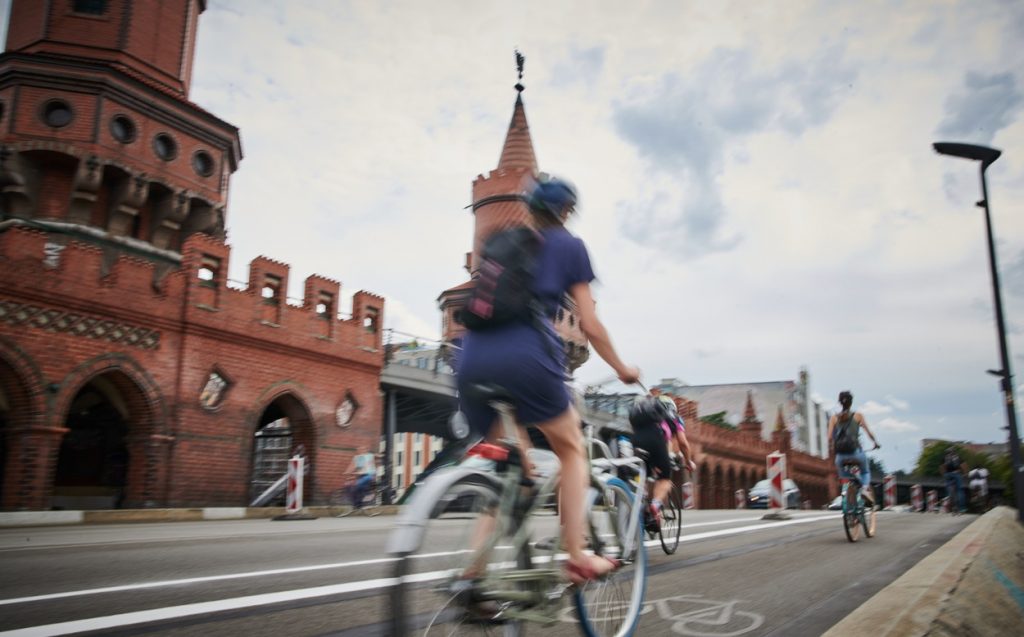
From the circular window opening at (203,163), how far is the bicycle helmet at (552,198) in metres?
26.5

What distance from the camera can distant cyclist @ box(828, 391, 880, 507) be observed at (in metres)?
9.24

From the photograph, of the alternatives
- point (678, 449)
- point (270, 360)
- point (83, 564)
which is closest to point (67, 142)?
point (270, 360)

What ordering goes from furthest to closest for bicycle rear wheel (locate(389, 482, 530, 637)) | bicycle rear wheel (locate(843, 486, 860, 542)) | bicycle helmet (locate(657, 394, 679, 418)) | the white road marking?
1. bicycle rear wheel (locate(843, 486, 860, 542))
2. bicycle helmet (locate(657, 394, 679, 418))
3. the white road marking
4. bicycle rear wheel (locate(389, 482, 530, 637))

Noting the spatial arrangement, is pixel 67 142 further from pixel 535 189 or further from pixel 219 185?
pixel 535 189

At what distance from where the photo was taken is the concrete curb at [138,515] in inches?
559

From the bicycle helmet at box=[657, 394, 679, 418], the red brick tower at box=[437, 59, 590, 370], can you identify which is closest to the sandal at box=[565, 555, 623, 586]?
the bicycle helmet at box=[657, 394, 679, 418]

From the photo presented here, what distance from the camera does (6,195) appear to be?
24.0m

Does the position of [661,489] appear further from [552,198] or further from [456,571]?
[456,571]

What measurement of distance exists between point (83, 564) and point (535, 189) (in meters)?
5.62

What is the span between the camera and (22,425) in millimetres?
16703

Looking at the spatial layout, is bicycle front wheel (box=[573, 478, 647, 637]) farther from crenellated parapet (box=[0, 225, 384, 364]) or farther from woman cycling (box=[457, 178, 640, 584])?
crenellated parapet (box=[0, 225, 384, 364])

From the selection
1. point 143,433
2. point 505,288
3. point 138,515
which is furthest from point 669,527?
point 143,433

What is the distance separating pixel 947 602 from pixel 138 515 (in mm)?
16213

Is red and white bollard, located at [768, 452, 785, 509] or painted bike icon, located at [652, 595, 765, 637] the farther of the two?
red and white bollard, located at [768, 452, 785, 509]
